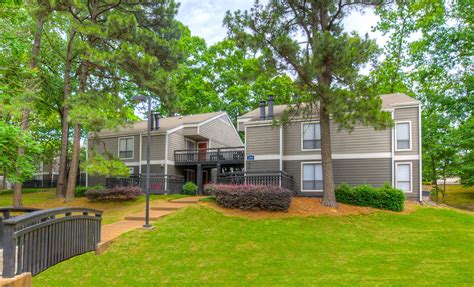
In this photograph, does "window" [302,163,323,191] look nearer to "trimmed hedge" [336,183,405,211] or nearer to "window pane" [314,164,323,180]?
"window pane" [314,164,323,180]

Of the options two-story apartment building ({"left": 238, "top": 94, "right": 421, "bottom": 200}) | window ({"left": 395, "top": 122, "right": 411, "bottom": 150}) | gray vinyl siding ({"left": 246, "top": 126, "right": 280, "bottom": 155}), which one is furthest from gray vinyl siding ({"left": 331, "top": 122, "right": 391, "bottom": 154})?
gray vinyl siding ({"left": 246, "top": 126, "right": 280, "bottom": 155})

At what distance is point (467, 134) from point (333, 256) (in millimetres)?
17812

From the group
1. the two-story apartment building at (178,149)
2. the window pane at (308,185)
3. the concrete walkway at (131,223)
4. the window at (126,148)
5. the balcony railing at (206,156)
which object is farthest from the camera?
the window at (126,148)

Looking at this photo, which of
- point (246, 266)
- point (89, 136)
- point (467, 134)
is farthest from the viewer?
point (89, 136)

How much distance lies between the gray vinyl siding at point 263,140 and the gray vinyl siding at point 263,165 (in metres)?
0.52

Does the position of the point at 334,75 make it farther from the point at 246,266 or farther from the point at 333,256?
the point at 246,266

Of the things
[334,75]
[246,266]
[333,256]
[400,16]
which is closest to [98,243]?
[246,266]

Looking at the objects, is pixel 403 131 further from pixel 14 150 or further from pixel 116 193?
pixel 14 150

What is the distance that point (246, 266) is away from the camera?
8.93 m

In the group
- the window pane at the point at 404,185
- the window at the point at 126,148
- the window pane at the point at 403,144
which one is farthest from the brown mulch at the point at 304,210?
the window at the point at 126,148

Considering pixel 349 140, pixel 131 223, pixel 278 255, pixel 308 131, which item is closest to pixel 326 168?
pixel 349 140

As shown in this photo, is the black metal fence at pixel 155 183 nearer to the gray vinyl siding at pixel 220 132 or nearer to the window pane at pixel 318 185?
the gray vinyl siding at pixel 220 132

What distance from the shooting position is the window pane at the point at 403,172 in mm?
17594

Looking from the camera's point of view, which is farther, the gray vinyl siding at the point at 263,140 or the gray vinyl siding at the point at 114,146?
→ the gray vinyl siding at the point at 114,146
